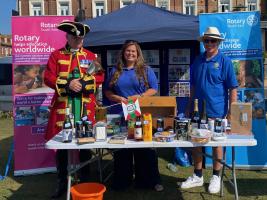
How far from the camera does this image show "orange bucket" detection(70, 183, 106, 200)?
3078 mm

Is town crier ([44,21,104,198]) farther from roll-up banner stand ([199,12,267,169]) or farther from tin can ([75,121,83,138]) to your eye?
roll-up banner stand ([199,12,267,169])

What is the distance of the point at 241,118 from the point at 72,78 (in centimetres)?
154

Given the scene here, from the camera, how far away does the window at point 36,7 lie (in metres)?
27.9

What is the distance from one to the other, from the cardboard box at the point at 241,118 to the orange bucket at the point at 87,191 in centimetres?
117

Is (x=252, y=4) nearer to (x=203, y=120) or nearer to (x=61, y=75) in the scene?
(x=61, y=75)

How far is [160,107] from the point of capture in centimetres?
333

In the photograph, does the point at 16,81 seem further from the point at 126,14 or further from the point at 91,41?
the point at 126,14

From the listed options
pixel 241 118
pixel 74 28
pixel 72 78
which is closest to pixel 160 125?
pixel 241 118

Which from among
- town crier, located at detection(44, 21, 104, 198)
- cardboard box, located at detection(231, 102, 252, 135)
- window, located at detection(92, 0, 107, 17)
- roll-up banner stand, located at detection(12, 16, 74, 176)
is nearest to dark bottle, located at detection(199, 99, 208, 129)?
cardboard box, located at detection(231, 102, 252, 135)

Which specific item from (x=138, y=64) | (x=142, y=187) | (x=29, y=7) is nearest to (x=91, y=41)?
(x=138, y=64)

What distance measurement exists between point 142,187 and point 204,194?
646mm

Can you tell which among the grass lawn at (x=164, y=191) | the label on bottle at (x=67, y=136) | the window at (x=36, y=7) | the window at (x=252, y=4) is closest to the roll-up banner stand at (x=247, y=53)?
the grass lawn at (x=164, y=191)

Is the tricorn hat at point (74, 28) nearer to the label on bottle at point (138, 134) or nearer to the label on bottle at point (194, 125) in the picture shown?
the label on bottle at point (138, 134)

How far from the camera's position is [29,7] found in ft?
91.7
